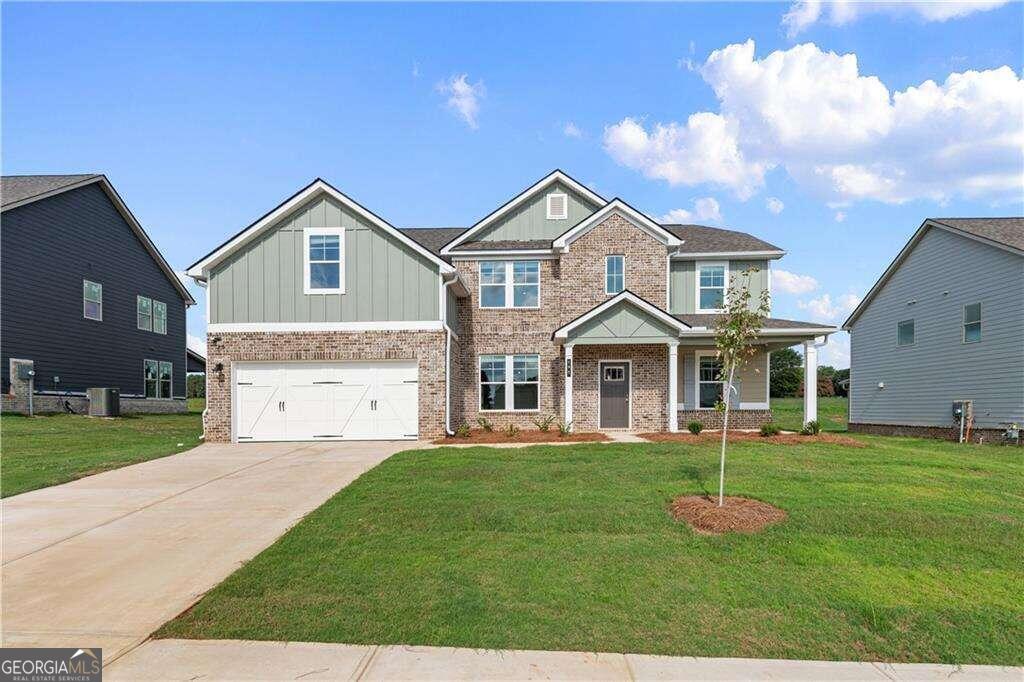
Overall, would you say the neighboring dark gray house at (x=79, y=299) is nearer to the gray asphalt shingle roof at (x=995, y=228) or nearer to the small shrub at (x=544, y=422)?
the small shrub at (x=544, y=422)

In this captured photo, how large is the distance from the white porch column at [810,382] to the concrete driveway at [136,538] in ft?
40.7

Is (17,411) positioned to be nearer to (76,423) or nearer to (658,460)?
(76,423)

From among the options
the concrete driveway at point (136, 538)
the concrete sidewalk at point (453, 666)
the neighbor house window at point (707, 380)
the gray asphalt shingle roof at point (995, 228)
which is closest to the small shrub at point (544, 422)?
the neighbor house window at point (707, 380)

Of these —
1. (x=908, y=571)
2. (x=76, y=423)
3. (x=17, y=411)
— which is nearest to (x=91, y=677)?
(x=908, y=571)

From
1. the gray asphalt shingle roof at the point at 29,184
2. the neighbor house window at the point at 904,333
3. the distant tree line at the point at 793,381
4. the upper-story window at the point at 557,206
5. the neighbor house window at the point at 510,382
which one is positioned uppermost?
the gray asphalt shingle roof at the point at 29,184

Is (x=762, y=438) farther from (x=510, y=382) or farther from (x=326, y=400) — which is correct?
(x=326, y=400)

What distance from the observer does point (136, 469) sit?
1120 centimetres

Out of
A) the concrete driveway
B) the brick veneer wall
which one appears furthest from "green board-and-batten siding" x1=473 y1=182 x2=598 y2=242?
the concrete driveway

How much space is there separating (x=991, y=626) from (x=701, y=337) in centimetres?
1285

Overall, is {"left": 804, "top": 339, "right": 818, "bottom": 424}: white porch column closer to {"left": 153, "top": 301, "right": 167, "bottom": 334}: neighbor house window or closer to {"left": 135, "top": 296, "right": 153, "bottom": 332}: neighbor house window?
{"left": 135, "top": 296, "right": 153, "bottom": 332}: neighbor house window

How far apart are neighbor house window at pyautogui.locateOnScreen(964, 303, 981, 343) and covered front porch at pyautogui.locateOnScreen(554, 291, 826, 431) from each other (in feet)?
15.2

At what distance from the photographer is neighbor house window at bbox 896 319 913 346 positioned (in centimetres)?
1998

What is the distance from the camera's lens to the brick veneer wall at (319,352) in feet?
50.0

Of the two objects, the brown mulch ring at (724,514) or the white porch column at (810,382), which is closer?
the brown mulch ring at (724,514)
